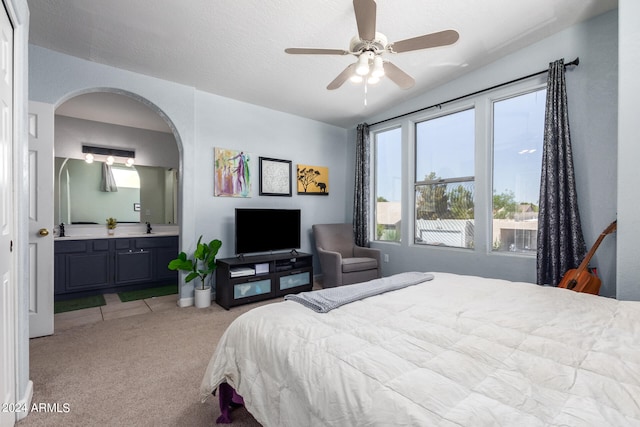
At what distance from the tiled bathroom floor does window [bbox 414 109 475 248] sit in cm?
340

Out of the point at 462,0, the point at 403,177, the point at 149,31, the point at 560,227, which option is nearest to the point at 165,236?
the point at 149,31

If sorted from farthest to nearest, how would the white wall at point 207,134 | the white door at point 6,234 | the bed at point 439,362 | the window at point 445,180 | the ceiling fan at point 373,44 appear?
the window at point 445,180
the white wall at point 207,134
the ceiling fan at point 373,44
the white door at point 6,234
the bed at point 439,362

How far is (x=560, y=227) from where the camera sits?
2656mm

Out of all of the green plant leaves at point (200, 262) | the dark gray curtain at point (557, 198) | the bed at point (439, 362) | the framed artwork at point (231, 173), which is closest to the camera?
the bed at point (439, 362)

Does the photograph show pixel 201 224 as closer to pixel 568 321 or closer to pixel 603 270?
pixel 568 321

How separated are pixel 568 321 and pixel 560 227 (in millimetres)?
1684

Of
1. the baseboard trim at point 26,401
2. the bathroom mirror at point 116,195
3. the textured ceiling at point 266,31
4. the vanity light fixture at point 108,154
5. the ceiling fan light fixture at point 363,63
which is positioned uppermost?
the textured ceiling at point 266,31

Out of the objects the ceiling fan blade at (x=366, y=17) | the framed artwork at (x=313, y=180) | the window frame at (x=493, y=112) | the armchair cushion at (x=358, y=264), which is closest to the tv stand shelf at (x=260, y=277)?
the armchair cushion at (x=358, y=264)

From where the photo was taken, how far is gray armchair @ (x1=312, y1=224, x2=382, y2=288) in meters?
3.93

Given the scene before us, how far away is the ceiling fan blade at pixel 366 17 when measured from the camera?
164 centimetres

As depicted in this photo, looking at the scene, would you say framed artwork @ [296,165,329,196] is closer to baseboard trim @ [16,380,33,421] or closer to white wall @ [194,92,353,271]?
white wall @ [194,92,353,271]

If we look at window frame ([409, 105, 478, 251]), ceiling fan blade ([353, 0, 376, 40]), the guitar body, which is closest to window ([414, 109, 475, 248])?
window frame ([409, 105, 478, 251])

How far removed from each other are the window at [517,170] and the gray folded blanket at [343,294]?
5.76ft

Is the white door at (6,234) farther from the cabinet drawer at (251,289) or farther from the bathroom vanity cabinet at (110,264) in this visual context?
the bathroom vanity cabinet at (110,264)
